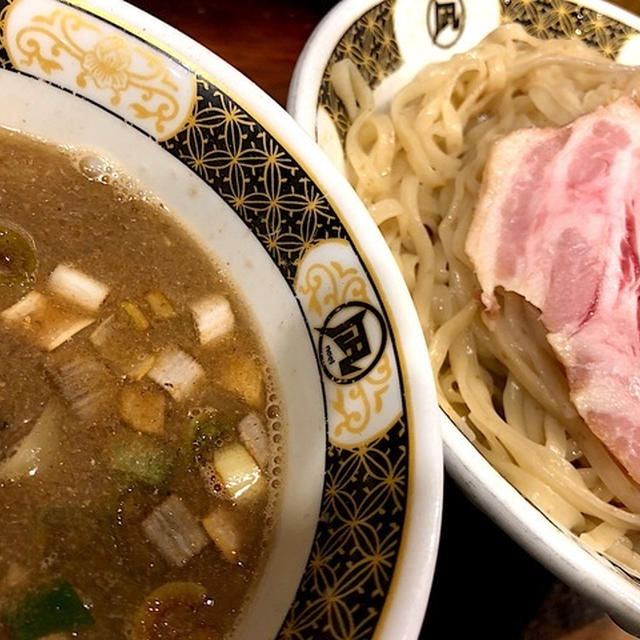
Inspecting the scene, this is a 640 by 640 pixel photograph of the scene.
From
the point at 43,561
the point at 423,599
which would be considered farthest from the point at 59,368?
the point at 423,599

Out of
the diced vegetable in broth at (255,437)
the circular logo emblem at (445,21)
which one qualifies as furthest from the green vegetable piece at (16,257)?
the circular logo emblem at (445,21)

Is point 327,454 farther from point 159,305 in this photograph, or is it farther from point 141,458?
point 159,305

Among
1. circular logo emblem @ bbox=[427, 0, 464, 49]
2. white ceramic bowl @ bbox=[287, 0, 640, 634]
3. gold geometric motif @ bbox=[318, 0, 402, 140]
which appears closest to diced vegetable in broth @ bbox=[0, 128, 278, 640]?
white ceramic bowl @ bbox=[287, 0, 640, 634]

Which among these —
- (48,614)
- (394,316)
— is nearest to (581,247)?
(394,316)

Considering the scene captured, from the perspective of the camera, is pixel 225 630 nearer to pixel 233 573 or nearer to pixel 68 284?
pixel 233 573

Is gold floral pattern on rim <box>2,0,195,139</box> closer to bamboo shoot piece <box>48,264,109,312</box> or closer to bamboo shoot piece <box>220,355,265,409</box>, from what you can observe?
bamboo shoot piece <box>48,264,109,312</box>

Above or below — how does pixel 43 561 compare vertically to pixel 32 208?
below
